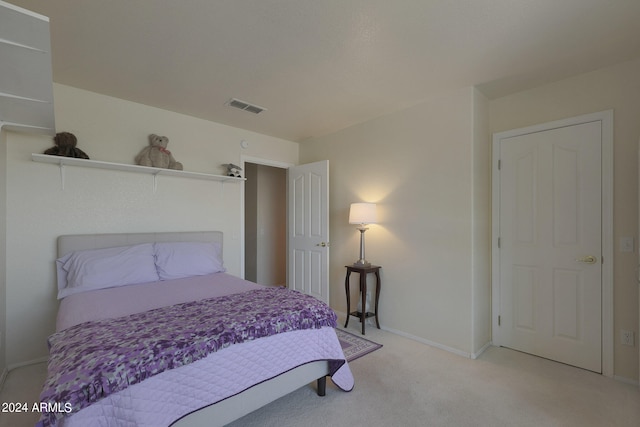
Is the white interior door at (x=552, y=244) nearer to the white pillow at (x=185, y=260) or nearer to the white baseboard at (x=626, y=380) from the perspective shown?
the white baseboard at (x=626, y=380)

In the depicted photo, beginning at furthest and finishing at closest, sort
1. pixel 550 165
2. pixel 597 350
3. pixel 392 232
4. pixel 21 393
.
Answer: pixel 392 232
pixel 550 165
pixel 597 350
pixel 21 393

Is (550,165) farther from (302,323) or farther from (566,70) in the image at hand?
(302,323)

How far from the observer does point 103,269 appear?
254 centimetres

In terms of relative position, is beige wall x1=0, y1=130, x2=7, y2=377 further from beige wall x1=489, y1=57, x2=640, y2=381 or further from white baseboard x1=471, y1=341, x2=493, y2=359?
beige wall x1=489, y1=57, x2=640, y2=381

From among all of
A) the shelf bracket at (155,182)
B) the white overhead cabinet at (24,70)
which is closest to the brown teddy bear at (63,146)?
the white overhead cabinet at (24,70)

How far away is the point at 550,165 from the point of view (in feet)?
8.86

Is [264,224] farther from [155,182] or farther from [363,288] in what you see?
[363,288]

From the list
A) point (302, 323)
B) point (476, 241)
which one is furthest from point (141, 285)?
point (476, 241)

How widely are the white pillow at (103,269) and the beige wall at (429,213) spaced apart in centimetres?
235

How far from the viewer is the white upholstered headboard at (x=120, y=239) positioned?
268cm

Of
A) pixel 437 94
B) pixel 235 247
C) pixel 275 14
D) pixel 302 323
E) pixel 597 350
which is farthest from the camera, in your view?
pixel 235 247

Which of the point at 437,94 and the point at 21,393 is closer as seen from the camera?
the point at 21,393

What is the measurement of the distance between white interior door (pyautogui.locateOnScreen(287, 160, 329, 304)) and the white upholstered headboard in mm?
1146

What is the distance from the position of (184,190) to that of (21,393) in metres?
2.13
